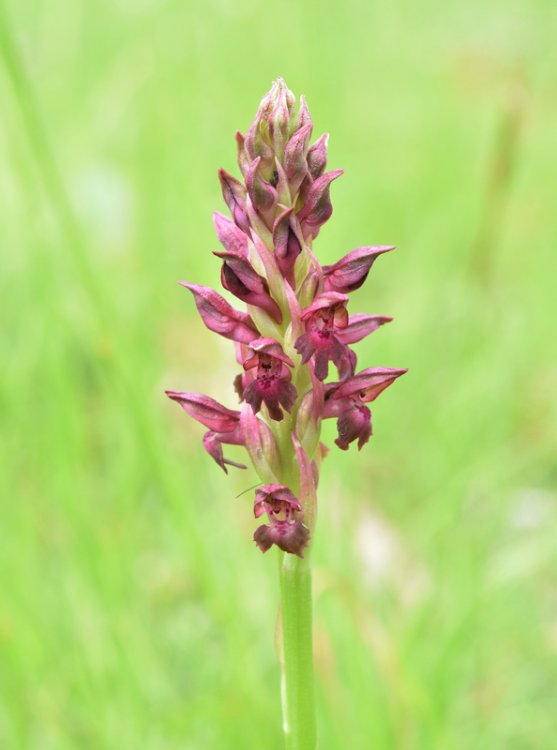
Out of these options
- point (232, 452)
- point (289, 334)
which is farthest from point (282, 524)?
point (232, 452)

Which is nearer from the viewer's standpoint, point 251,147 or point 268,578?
point 251,147

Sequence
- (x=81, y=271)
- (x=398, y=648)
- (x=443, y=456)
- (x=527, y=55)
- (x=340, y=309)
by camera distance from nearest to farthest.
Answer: (x=340, y=309)
(x=81, y=271)
(x=398, y=648)
(x=443, y=456)
(x=527, y=55)

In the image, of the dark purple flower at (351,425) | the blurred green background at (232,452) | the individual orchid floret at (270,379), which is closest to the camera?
the individual orchid floret at (270,379)

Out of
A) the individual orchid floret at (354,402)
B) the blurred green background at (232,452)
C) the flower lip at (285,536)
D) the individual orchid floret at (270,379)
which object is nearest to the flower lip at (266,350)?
the individual orchid floret at (270,379)

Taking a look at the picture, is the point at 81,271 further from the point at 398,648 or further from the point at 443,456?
the point at 443,456

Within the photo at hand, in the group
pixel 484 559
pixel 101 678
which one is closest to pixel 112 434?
pixel 101 678

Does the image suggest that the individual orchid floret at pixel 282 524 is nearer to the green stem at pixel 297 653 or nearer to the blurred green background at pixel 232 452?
the green stem at pixel 297 653

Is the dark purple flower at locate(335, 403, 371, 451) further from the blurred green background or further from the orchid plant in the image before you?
the blurred green background

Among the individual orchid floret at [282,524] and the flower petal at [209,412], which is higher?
the flower petal at [209,412]
